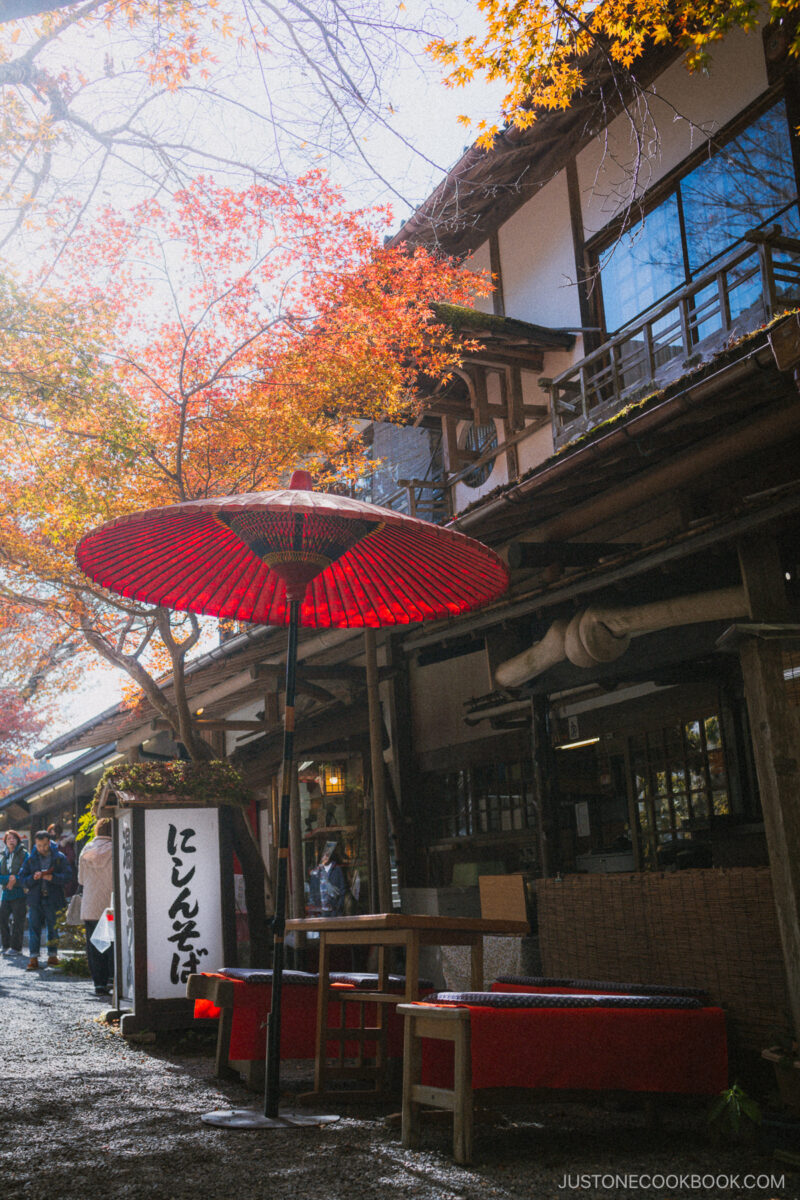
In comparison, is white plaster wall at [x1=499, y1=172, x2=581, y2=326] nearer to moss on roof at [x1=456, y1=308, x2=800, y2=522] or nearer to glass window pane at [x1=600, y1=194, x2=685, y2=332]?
glass window pane at [x1=600, y1=194, x2=685, y2=332]

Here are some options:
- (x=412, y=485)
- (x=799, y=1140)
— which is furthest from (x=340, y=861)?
(x=799, y=1140)

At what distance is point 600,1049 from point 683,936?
1.42 m

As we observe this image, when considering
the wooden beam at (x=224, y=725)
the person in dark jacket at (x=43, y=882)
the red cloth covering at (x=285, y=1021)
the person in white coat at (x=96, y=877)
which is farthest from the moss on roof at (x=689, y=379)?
the person in dark jacket at (x=43, y=882)

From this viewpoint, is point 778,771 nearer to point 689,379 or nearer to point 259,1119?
point 689,379

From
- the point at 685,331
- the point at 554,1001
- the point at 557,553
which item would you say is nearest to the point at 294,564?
the point at 554,1001

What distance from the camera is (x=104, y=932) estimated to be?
10.1 meters

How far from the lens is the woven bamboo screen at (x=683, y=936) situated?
5.03m

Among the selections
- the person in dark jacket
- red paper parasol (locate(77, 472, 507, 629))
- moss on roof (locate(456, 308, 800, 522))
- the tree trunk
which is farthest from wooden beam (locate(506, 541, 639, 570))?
the person in dark jacket

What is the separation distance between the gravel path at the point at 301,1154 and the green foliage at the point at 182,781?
8.82 ft

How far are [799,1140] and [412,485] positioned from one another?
969cm

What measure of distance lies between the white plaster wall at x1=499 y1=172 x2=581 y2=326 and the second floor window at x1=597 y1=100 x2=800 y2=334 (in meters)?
0.59

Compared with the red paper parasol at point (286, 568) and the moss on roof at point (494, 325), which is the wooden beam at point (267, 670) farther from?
the red paper parasol at point (286, 568)

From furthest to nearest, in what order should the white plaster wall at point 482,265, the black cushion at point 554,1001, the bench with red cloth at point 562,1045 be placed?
the white plaster wall at point 482,265, the black cushion at point 554,1001, the bench with red cloth at point 562,1045

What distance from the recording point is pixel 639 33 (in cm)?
639
